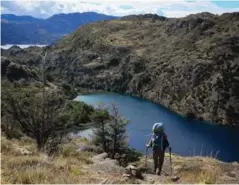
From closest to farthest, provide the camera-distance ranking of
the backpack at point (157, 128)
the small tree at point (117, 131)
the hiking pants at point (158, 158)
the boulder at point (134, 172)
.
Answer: the boulder at point (134, 172)
the backpack at point (157, 128)
the hiking pants at point (158, 158)
the small tree at point (117, 131)

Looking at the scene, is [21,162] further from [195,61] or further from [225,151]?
[195,61]

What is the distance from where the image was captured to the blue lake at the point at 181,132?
96.4 m

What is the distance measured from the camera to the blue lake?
96350 mm

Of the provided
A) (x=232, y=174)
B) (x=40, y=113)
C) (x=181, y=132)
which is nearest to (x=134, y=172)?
(x=232, y=174)

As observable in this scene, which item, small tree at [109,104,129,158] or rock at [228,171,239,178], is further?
small tree at [109,104,129,158]

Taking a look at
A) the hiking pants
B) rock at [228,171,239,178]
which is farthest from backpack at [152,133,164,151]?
rock at [228,171,239,178]

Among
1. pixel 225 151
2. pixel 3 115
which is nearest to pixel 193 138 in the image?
pixel 225 151

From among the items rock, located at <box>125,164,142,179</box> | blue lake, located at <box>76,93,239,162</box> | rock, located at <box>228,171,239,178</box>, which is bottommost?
blue lake, located at <box>76,93,239,162</box>

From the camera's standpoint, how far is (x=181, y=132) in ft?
379

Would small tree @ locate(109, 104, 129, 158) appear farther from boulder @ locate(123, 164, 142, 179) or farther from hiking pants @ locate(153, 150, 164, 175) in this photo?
boulder @ locate(123, 164, 142, 179)

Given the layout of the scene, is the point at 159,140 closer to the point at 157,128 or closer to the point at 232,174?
the point at 157,128

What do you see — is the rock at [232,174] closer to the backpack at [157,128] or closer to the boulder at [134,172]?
the backpack at [157,128]

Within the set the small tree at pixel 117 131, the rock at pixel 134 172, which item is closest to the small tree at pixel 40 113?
the rock at pixel 134 172

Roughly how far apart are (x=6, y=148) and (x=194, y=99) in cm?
15323
